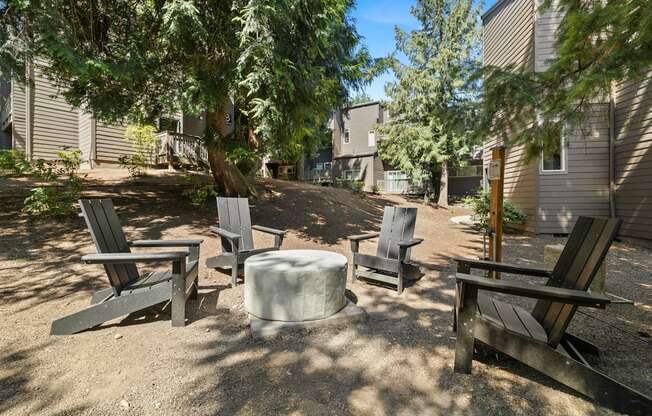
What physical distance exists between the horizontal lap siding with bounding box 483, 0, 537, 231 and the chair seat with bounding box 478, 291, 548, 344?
23.1 feet

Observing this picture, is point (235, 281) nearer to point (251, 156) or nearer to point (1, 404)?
point (1, 404)

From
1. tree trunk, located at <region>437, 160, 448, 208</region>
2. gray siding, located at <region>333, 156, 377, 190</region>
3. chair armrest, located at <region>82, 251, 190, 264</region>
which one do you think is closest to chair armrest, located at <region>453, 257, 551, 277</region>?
chair armrest, located at <region>82, 251, 190, 264</region>

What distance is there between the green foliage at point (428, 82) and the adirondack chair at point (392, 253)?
12073 mm

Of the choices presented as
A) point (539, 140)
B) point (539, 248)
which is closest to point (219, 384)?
point (539, 140)

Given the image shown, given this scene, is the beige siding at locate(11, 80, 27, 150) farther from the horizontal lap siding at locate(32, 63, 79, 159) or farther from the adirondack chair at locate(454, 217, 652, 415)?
the adirondack chair at locate(454, 217, 652, 415)

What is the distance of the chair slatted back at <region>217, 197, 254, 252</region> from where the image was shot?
4.90 metres

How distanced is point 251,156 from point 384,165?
1811 centimetres

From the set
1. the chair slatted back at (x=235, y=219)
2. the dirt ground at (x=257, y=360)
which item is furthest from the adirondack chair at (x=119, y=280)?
the chair slatted back at (x=235, y=219)

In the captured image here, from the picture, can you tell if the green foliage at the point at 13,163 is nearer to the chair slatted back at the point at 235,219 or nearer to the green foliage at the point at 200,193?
the green foliage at the point at 200,193

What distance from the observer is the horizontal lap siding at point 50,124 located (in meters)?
11.7

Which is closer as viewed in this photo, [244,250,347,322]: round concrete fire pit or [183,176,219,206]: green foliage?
[244,250,347,322]: round concrete fire pit

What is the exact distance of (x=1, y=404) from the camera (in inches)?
78.5

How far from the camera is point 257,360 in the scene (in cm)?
257

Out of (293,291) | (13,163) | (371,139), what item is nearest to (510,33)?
(293,291)
